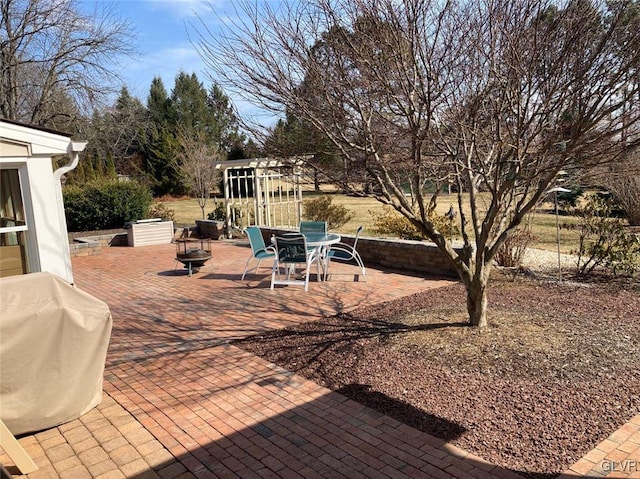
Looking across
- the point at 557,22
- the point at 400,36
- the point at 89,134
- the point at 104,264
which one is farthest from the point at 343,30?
the point at 89,134

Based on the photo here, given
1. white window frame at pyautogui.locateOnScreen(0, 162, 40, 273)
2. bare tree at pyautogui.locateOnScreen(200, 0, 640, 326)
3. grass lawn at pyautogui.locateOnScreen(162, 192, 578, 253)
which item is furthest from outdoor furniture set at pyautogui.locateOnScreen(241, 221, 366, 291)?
white window frame at pyautogui.locateOnScreen(0, 162, 40, 273)

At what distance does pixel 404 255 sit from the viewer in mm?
8781

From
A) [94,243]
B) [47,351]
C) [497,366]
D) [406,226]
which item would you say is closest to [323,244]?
[406,226]

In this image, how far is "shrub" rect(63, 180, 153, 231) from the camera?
51.4 feet

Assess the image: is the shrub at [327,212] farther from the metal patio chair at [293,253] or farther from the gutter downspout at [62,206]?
the gutter downspout at [62,206]

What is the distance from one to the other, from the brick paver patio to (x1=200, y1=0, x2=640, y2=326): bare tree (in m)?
2.10

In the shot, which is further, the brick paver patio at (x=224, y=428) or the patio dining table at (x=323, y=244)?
the patio dining table at (x=323, y=244)

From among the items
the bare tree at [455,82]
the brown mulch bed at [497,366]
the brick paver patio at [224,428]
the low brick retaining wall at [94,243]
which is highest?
the bare tree at [455,82]

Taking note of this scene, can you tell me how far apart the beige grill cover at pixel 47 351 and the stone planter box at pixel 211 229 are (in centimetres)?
1057

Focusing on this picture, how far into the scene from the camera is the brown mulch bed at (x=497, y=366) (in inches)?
123

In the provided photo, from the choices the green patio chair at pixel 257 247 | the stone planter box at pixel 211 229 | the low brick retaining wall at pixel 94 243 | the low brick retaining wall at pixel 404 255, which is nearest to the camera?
the low brick retaining wall at pixel 404 255

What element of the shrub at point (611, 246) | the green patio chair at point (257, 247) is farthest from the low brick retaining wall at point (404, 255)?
the shrub at point (611, 246)

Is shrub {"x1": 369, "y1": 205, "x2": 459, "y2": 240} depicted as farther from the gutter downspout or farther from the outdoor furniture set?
the gutter downspout

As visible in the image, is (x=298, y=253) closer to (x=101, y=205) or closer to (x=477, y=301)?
(x=477, y=301)
